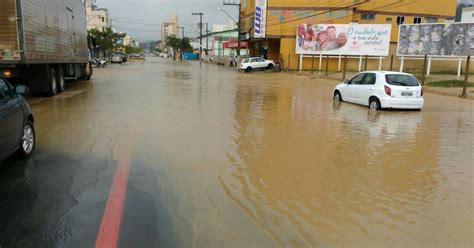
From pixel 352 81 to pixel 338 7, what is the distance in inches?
1430

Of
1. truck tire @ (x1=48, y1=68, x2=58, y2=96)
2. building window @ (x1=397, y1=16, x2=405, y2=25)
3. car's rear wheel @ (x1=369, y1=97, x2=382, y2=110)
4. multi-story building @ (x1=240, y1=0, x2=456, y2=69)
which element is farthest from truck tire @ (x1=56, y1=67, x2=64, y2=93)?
building window @ (x1=397, y1=16, x2=405, y2=25)

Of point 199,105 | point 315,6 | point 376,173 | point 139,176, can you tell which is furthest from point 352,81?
point 315,6

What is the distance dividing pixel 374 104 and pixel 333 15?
1502 inches

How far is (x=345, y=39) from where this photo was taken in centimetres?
4325

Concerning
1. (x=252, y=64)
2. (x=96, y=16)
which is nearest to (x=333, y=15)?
(x=252, y=64)

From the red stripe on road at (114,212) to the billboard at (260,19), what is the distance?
4449cm

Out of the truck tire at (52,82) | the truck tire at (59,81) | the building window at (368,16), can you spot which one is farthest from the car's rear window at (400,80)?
the building window at (368,16)

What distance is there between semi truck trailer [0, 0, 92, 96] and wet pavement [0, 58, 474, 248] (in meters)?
3.26

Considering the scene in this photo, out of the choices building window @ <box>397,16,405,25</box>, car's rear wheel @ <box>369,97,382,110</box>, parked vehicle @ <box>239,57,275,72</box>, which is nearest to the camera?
car's rear wheel @ <box>369,97,382,110</box>

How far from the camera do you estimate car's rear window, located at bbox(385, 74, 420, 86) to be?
583 inches

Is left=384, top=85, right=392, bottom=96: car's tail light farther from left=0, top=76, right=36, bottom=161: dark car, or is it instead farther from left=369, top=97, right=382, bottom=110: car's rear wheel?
left=0, top=76, right=36, bottom=161: dark car

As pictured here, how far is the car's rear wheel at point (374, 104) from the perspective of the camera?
49.2 ft

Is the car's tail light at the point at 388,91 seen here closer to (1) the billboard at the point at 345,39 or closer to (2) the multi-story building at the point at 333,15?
(1) the billboard at the point at 345,39

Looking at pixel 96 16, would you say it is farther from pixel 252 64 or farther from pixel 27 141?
pixel 27 141
